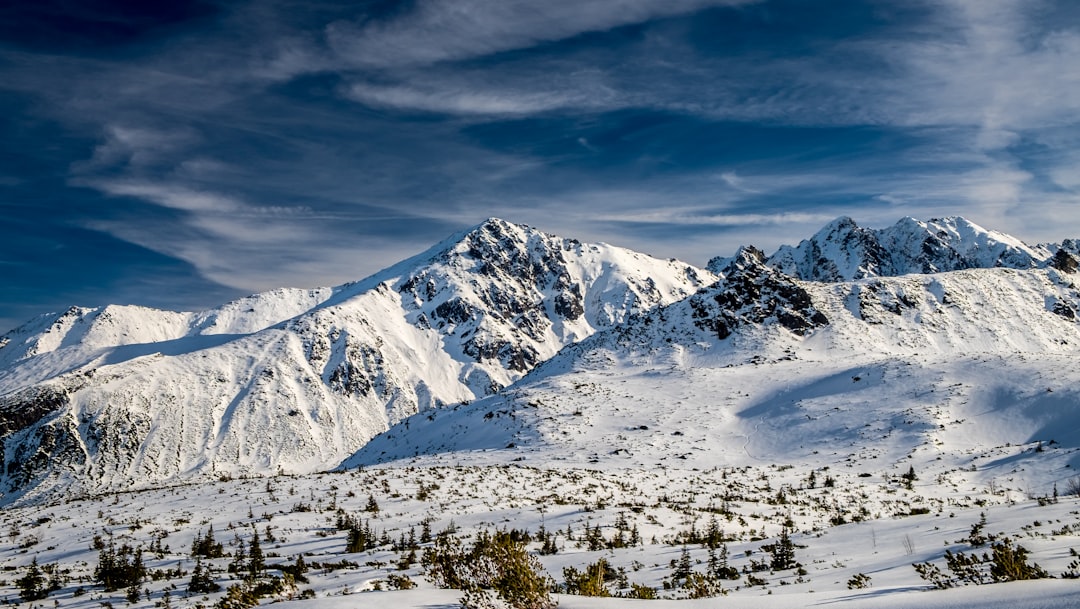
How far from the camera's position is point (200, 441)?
435 ft

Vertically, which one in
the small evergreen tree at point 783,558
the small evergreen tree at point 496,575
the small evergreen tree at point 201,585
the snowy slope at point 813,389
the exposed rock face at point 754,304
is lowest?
the small evergreen tree at point 783,558

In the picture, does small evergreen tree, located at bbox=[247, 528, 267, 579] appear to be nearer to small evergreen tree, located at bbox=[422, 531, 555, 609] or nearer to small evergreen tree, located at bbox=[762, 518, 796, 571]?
small evergreen tree, located at bbox=[422, 531, 555, 609]

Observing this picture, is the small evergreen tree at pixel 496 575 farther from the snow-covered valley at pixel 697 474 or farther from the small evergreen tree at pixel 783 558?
the small evergreen tree at pixel 783 558

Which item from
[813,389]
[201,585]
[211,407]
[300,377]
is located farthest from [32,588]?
[300,377]

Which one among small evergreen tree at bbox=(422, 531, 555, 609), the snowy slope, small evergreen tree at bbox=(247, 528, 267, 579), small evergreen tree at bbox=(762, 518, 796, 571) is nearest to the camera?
small evergreen tree at bbox=(422, 531, 555, 609)

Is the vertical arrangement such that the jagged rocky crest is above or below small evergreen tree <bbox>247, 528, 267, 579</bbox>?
above

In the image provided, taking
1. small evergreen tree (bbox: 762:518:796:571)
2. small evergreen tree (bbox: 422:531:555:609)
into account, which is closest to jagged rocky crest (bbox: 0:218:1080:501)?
small evergreen tree (bbox: 762:518:796:571)

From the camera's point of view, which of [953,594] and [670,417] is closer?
[953,594]

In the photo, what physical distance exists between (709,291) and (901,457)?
57.2 metres

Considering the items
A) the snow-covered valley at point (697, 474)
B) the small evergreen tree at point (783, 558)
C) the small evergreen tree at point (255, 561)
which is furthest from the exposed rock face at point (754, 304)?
the small evergreen tree at point (255, 561)

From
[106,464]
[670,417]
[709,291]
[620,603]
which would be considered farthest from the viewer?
[106,464]

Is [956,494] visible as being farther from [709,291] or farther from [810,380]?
[709,291]

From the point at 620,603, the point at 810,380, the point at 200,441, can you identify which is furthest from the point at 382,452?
the point at 200,441

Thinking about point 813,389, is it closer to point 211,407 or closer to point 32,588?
point 32,588
